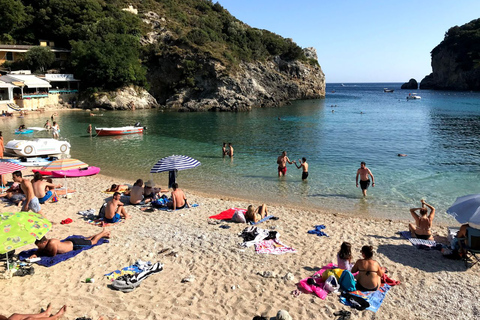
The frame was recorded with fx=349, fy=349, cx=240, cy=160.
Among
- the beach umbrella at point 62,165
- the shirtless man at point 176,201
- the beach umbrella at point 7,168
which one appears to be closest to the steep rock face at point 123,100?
the beach umbrella at point 62,165

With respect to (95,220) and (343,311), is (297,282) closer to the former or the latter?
(343,311)

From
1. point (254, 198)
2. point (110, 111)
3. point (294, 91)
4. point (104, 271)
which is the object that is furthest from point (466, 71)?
point (104, 271)

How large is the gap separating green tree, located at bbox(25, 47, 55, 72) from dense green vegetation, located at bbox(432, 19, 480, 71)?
394 ft

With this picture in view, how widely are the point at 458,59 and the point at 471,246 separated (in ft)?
460

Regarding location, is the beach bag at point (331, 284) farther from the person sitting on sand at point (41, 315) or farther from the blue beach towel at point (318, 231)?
the person sitting on sand at point (41, 315)

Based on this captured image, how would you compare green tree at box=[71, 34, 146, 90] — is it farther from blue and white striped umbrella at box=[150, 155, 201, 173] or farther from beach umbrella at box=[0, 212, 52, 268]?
beach umbrella at box=[0, 212, 52, 268]

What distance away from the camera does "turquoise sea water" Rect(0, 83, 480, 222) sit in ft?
50.6

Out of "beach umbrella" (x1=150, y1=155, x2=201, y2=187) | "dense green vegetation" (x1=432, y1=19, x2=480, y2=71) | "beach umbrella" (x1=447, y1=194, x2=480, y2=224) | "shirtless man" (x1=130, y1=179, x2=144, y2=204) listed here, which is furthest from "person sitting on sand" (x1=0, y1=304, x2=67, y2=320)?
Answer: "dense green vegetation" (x1=432, y1=19, x2=480, y2=71)

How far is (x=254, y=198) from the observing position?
15.1 meters

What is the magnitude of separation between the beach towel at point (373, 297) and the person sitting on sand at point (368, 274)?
10cm

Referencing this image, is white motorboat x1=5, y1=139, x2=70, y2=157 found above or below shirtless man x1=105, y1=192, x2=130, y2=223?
above

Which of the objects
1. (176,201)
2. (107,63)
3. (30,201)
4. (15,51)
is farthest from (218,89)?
(30,201)

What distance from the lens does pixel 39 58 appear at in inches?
2211

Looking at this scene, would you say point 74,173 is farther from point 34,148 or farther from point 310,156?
point 310,156
